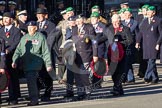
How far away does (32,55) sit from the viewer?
37.9 ft

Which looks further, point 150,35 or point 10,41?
point 150,35

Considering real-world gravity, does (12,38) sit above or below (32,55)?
above

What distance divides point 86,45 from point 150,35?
130 inches

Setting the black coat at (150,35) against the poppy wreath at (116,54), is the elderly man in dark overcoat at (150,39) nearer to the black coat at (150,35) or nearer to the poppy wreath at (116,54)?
the black coat at (150,35)

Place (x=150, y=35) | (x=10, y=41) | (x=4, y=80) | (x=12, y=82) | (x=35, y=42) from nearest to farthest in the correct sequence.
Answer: (x=4, y=80) < (x=35, y=42) < (x=10, y=41) < (x=12, y=82) < (x=150, y=35)

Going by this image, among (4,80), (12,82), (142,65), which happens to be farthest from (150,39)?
(4,80)

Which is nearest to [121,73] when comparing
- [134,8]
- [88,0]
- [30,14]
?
[30,14]

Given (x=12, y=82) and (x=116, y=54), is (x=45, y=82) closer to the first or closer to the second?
(x=12, y=82)

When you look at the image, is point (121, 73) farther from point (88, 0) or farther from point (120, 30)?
point (88, 0)

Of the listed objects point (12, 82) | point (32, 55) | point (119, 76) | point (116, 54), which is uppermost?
point (32, 55)

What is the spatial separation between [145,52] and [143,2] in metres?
8.71

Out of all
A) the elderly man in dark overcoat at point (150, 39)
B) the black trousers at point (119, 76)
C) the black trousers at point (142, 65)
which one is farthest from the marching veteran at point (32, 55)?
the black trousers at point (142, 65)

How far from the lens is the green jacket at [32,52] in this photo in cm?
1150

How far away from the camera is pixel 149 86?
14633 millimetres
